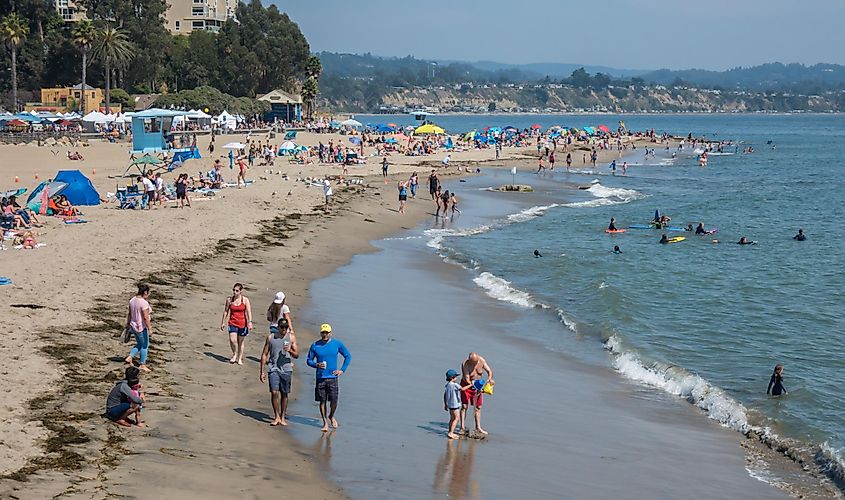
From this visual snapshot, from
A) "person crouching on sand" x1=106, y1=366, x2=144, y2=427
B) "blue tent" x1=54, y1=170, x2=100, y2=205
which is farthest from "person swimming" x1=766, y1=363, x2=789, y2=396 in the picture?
"blue tent" x1=54, y1=170, x2=100, y2=205

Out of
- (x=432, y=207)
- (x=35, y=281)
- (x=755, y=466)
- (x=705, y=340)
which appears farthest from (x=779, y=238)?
(x=35, y=281)

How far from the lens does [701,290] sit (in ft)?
80.7

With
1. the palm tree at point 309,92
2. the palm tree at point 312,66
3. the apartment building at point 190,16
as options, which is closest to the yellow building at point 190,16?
the apartment building at point 190,16

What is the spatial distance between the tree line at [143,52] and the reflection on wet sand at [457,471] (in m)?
63.7

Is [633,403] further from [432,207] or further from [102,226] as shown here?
[432,207]

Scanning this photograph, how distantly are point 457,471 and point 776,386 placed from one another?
6792mm

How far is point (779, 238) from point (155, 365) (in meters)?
28.2

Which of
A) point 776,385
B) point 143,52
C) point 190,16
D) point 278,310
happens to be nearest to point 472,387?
point 278,310

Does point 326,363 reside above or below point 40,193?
below

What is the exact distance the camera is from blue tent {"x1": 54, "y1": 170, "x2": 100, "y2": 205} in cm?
2857

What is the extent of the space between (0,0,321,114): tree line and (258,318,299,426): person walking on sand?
62.4 m

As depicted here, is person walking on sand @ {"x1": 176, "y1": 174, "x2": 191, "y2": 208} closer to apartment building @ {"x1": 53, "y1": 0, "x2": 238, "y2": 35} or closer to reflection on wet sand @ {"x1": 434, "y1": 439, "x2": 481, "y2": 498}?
reflection on wet sand @ {"x1": 434, "y1": 439, "x2": 481, "y2": 498}

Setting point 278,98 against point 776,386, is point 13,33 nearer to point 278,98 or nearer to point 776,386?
point 278,98

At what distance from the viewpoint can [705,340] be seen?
1912cm
